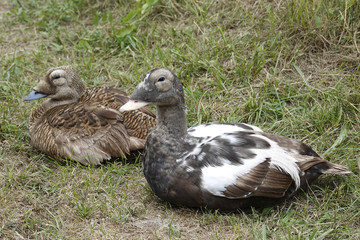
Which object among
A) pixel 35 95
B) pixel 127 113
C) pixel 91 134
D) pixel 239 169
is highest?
pixel 35 95

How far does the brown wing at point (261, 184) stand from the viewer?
3.37 metres

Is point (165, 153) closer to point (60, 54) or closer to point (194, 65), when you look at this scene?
point (194, 65)

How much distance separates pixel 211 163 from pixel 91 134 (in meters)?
1.14

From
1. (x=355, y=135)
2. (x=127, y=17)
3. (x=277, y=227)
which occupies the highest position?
(x=127, y=17)

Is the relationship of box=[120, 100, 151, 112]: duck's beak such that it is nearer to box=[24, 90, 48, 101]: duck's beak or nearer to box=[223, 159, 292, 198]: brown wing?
box=[223, 159, 292, 198]: brown wing

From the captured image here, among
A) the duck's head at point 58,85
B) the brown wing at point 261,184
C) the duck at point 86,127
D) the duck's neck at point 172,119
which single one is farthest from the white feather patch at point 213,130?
the duck's head at point 58,85

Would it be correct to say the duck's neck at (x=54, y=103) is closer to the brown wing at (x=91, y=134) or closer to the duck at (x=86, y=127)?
the duck at (x=86, y=127)

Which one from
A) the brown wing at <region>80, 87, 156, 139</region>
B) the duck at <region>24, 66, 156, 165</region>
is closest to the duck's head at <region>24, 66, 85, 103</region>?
the duck at <region>24, 66, 156, 165</region>

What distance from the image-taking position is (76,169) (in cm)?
407

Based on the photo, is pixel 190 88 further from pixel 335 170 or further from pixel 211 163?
pixel 335 170

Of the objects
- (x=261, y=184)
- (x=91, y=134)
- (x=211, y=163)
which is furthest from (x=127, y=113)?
(x=261, y=184)

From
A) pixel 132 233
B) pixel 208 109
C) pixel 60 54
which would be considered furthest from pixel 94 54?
pixel 132 233

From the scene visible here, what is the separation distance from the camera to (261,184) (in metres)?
3.40

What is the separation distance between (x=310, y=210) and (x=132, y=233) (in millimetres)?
1189
